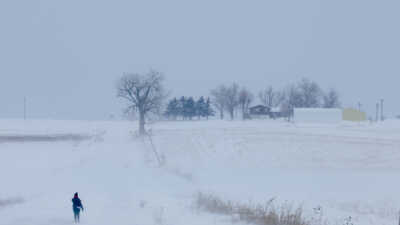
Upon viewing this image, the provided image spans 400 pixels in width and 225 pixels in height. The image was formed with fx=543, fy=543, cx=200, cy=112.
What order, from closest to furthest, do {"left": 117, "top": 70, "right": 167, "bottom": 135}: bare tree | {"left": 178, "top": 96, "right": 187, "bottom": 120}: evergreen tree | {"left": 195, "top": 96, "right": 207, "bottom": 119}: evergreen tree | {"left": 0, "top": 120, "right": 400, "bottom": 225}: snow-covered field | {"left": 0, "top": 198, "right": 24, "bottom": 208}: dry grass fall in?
{"left": 0, "top": 120, "right": 400, "bottom": 225}: snow-covered field < {"left": 0, "top": 198, "right": 24, "bottom": 208}: dry grass < {"left": 117, "top": 70, "right": 167, "bottom": 135}: bare tree < {"left": 178, "top": 96, "right": 187, "bottom": 120}: evergreen tree < {"left": 195, "top": 96, "right": 207, "bottom": 119}: evergreen tree

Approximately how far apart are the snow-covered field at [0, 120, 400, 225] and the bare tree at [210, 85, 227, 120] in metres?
89.8

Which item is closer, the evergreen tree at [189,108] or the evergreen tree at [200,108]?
the evergreen tree at [189,108]

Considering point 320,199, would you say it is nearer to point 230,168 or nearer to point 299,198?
point 299,198

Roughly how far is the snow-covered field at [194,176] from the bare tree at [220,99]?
89.8 meters

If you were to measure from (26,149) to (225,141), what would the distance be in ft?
68.6

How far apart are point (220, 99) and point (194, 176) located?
12194 centimetres

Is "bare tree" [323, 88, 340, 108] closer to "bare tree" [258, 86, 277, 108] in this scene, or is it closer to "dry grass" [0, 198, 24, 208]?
"bare tree" [258, 86, 277, 108]

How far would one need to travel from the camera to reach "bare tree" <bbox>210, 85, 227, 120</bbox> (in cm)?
15600

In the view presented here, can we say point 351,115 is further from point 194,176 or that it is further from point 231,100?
point 194,176

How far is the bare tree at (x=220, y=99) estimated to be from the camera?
6142 inches

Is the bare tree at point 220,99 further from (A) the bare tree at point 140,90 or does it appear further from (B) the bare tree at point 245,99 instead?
(A) the bare tree at point 140,90

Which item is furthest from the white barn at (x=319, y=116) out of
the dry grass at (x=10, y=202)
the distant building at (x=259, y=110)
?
the dry grass at (x=10, y=202)

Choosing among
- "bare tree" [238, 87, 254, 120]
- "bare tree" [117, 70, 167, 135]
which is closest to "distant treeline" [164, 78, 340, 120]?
"bare tree" [238, 87, 254, 120]

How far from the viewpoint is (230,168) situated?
4084cm
